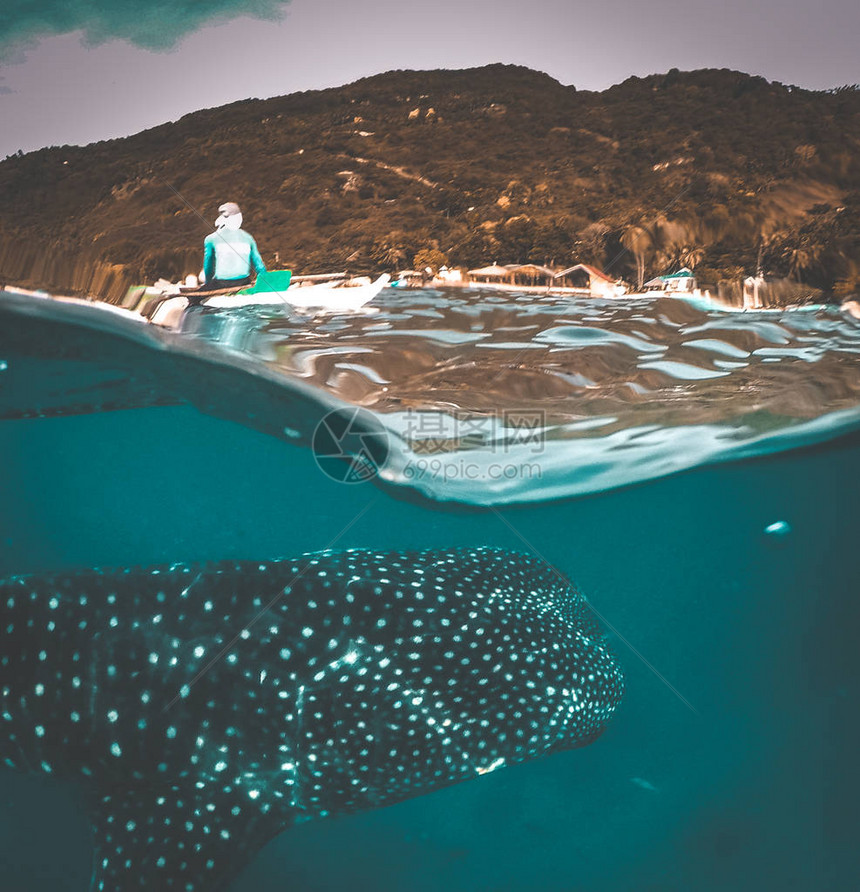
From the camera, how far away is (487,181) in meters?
3.66

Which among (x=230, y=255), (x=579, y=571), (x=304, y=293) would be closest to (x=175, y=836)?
(x=304, y=293)

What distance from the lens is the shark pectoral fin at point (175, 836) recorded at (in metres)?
2.42

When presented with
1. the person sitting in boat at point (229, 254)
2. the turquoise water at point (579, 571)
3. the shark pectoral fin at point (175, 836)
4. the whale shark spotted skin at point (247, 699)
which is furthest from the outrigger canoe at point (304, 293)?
the shark pectoral fin at point (175, 836)

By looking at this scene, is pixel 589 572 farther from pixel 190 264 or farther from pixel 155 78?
pixel 155 78

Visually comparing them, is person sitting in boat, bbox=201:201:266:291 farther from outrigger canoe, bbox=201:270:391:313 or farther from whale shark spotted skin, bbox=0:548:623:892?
whale shark spotted skin, bbox=0:548:623:892

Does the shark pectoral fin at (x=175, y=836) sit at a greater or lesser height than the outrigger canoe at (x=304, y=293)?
lesser

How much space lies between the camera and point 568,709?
3092 mm

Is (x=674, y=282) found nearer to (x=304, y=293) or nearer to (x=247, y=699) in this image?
(x=304, y=293)

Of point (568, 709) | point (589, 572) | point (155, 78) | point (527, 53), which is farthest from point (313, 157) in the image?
Answer: point (589, 572)

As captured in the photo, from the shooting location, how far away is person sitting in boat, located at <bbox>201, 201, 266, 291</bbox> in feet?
11.6

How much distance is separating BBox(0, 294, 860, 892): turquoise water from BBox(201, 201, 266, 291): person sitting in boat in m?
0.30

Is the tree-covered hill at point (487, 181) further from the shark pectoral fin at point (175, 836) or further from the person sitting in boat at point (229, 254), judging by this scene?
the shark pectoral fin at point (175, 836)

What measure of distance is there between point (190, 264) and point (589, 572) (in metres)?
4.48

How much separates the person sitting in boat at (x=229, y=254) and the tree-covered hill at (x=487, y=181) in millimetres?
74
